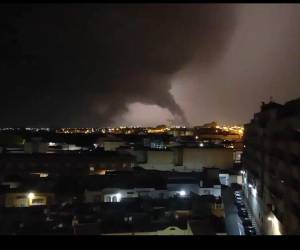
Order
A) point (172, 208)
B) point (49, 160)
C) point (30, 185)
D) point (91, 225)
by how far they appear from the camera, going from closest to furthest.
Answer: point (91, 225) → point (172, 208) → point (30, 185) → point (49, 160)

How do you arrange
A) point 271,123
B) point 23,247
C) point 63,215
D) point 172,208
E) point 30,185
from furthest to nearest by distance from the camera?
point 30,185, point 271,123, point 172,208, point 63,215, point 23,247

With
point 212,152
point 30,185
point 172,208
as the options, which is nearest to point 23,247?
point 172,208

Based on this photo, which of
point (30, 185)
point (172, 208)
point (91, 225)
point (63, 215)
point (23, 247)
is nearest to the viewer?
point (23, 247)

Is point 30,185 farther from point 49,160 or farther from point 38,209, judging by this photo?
point 49,160

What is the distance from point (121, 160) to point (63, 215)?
7.84 meters

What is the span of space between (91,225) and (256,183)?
5137 mm

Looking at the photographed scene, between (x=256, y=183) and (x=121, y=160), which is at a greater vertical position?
(x=121, y=160)

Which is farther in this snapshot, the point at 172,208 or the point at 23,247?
the point at 172,208

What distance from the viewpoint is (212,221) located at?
6352 millimetres

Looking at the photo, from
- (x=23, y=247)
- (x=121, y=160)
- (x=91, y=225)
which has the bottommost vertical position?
(x=91, y=225)

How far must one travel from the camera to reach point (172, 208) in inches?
283

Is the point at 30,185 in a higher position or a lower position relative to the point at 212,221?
higher

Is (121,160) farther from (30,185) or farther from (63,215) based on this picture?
(63,215)

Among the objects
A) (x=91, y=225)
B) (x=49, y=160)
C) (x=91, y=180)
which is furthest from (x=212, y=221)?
(x=49, y=160)
